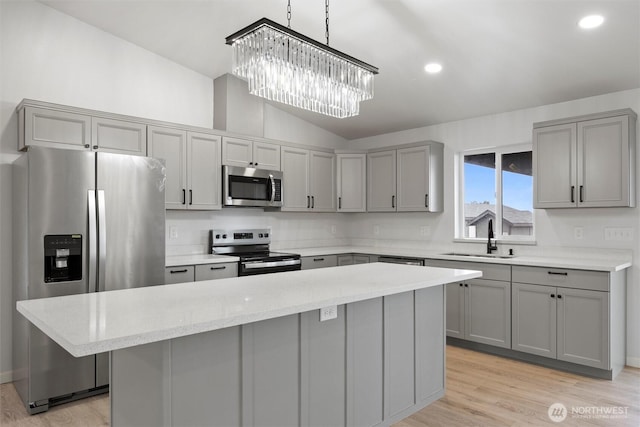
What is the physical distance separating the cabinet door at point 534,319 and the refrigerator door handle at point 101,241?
133 inches

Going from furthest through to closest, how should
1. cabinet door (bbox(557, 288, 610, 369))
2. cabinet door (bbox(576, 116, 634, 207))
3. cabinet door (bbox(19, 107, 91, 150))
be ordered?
cabinet door (bbox(576, 116, 634, 207)), cabinet door (bbox(557, 288, 610, 369)), cabinet door (bbox(19, 107, 91, 150))

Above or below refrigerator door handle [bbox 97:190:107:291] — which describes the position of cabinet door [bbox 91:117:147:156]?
above

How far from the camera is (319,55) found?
8.07 feet

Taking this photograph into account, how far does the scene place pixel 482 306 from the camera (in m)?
4.08

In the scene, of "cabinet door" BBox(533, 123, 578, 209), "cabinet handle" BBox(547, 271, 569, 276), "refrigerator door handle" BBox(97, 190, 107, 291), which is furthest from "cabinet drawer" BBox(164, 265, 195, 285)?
"cabinet door" BBox(533, 123, 578, 209)

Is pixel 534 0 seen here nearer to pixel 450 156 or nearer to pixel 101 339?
pixel 450 156

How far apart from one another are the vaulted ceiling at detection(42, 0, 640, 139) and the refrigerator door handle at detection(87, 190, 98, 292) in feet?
5.20

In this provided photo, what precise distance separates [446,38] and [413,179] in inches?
74.7

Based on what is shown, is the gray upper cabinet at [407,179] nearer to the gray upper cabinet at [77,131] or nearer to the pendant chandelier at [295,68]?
the pendant chandelier at [295,68]

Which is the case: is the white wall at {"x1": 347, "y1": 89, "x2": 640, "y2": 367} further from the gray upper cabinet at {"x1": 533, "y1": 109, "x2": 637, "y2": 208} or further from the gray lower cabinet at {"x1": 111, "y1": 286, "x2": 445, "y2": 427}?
the gray lower cabinet at {"x1": 111, "y1": 286, "x2": 445, "y2": 427}

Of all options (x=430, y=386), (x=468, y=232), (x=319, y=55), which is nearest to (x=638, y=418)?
(x=430, y=386)

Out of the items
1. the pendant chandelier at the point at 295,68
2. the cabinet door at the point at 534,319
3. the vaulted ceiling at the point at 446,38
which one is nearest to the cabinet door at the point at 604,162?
the vaulted ceiling at the point at 446,38

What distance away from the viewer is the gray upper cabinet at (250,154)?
4445 millimetres

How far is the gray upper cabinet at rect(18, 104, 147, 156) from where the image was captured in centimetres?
326
